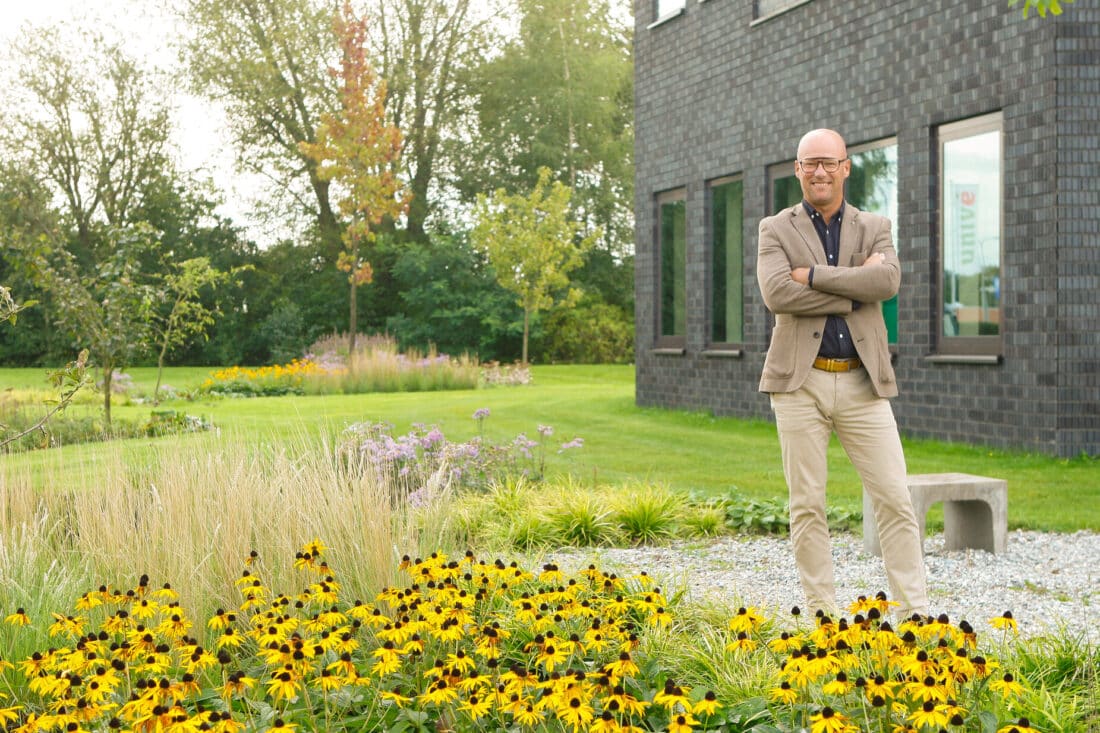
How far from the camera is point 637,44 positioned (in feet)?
55.5

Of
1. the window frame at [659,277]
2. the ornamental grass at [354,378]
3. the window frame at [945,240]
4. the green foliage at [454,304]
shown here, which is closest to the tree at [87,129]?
the green foliage at [454,304]

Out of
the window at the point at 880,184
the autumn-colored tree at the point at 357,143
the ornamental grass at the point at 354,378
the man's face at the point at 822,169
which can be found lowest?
the ornamental grass at the point at 354,378

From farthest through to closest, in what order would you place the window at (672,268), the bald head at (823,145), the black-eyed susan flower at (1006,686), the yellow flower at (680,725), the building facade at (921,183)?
the window at (672,268) < the building facade at (921,183) < the bald head at (823,145) < the black-eyed susan flower at (1006,686) < the yellow flower at (680,725)

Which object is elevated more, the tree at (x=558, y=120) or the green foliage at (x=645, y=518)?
the tree at (x=558, y=120)

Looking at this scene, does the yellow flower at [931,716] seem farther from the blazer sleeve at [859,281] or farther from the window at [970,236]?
the window at [970,236]

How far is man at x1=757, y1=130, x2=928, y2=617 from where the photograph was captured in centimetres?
467

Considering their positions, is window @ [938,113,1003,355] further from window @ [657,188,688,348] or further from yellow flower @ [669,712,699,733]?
yellow flower @ [669,712,699,733]

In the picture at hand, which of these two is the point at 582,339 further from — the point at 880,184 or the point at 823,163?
the point at 823,163

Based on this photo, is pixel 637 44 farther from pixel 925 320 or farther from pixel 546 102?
pixel 546 102

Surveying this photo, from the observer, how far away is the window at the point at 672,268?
16.1m

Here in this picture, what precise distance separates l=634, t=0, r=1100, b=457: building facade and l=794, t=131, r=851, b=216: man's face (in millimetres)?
6126

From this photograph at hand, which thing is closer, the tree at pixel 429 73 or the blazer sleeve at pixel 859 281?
the blazer sleeve at pixel 859 281

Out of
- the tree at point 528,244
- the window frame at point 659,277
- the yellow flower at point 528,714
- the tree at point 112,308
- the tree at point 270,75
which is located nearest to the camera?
the yellow flower at point 528,714

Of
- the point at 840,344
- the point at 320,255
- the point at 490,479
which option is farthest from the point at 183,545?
the point at 320,255
